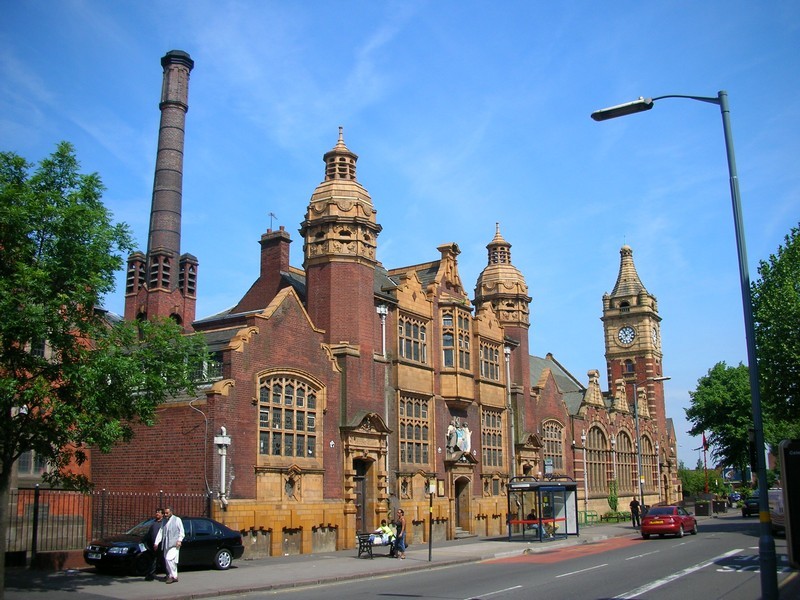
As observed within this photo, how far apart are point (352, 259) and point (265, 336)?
20.8ft

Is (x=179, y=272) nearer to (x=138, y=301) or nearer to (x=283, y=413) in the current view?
(x=138, y=301)

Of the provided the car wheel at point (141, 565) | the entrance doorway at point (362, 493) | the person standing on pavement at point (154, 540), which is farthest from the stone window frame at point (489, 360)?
the car wheel at point (141, 565)

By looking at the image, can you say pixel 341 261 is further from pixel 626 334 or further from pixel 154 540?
pixel 626 334

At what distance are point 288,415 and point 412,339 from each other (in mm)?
9066

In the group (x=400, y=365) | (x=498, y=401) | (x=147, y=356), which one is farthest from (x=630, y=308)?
(x=147, y=356)

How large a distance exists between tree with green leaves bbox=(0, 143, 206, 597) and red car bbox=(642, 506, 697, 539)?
25.8m

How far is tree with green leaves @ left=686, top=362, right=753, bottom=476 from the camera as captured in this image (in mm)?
71875

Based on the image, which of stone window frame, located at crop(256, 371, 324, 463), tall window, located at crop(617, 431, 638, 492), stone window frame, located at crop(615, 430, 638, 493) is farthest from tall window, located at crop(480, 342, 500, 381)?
tall window, located at crop(617, 431, 638, 492)

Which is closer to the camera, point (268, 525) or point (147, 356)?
point (147, 356)

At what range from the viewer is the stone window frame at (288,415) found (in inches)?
1087

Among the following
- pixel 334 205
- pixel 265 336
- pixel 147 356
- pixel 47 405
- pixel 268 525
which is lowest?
pixel 268 525

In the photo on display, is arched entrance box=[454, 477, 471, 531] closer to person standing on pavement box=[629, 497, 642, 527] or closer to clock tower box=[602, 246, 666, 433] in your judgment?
person standing on pavement box=[629, 497, 642, 527]

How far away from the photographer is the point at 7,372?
17172 millimetres

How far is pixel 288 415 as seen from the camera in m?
28.7
